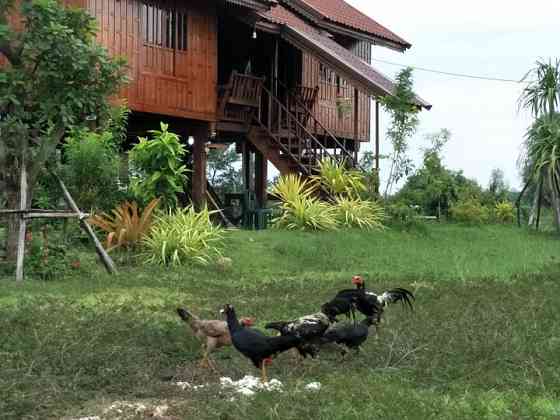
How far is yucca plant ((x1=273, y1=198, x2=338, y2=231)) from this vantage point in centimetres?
1662

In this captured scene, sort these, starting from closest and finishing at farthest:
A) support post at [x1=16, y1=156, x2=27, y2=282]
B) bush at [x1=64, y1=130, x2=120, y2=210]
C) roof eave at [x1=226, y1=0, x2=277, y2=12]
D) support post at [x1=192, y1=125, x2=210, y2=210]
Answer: support post at [x1=16, y1=156, x2=27, y2=282] → bush at [x1=64, y1=130, x2=120, y2=210] → roof eave at [x1=226, y1=0, x2=277, y2=12] → support post at [x1=192, y1=125, x2=210, y2=210]

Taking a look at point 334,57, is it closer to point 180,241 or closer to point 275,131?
point 275,131

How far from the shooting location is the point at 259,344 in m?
5.90

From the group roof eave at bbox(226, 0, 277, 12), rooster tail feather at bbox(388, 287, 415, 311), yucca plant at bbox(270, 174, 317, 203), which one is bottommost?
rooster tail feather at bbox(388, 287, 415, 311)

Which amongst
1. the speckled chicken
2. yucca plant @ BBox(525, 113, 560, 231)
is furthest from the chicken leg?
yucca plant @ BBox(525, 113, 560, 231)

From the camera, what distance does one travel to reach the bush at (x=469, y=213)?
21.0 metres

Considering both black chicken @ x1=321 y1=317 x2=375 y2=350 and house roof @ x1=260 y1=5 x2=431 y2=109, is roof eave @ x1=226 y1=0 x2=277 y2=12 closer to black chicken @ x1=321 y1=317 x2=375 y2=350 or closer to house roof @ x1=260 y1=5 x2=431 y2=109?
house roof @ x1=260 y1=5 x2=431 y2=109

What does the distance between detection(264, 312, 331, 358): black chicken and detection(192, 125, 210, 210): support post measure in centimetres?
1159

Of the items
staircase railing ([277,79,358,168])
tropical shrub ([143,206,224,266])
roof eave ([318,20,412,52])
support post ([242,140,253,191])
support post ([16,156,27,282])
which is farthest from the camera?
roof eave ([318,20,412,52])

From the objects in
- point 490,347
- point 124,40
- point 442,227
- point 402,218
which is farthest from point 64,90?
point 442,227

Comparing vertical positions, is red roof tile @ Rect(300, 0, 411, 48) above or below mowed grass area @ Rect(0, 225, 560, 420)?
above

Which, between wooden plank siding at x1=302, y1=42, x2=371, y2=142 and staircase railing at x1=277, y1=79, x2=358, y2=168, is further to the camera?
wooden plank siding at x1=302, y1=42, x2=371, y2=142

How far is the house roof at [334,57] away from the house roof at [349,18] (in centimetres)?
190

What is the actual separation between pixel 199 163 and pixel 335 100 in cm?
716
